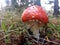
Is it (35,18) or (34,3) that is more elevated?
(34,3)

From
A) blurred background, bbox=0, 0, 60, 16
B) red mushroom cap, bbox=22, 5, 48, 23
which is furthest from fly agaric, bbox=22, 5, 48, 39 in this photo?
blurred background, bbox=0, 0, 60, 16

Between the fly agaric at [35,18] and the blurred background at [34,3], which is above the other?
the blurred background at [34,3]

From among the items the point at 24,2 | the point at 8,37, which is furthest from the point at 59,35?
the point at 24,2

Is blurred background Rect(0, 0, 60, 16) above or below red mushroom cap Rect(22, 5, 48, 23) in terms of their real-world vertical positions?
above

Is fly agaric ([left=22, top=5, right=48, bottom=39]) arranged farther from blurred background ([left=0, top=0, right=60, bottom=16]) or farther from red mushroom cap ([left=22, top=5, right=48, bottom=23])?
blurred background ([left=0, top=0, right=60, bottom=16])

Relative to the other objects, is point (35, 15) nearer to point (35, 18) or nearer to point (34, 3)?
point (35, 18)

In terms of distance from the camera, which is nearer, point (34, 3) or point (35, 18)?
point (35, 18)

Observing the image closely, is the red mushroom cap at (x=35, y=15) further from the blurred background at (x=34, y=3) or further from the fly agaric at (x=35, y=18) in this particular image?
the blurred background at (x=34, y=3)

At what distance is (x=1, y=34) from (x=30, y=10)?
30cm

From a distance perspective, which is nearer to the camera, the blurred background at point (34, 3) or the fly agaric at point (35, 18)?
the fly agaric at point (35, 18)

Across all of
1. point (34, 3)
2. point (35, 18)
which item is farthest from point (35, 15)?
point (34, 3)

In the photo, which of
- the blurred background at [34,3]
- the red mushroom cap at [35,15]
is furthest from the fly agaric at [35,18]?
the blurred background at [34,3]

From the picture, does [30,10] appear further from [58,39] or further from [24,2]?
[24,2]

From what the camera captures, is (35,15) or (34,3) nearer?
(35,15)
